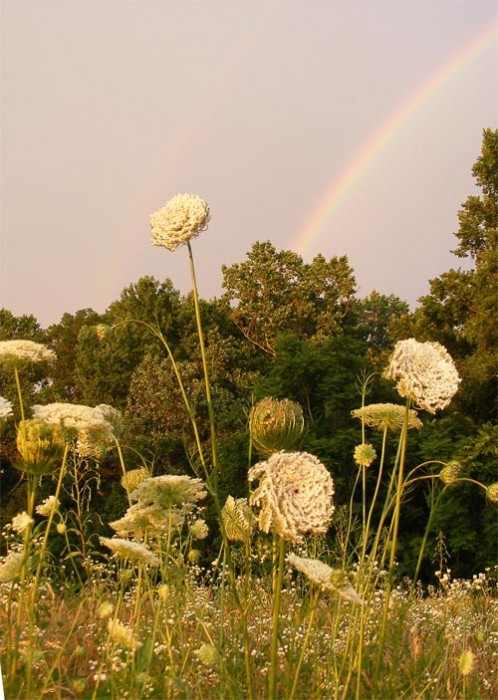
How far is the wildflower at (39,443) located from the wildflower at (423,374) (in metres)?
0.95

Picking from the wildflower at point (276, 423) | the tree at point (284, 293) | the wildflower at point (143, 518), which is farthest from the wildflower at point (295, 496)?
the tree at point (284, 293)

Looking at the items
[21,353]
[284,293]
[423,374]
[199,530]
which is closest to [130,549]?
[21,353]

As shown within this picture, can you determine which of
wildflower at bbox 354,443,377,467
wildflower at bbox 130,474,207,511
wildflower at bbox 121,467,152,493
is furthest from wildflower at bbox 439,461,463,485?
wildflower at bbox 121,467,152,493

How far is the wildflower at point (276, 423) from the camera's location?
2561 millimetres

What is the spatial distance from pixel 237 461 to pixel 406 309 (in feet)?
64.5

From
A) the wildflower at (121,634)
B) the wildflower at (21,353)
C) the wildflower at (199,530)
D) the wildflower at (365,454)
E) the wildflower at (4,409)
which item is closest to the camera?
the wildflower at (4,409)

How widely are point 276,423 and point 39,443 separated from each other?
2.35 ft

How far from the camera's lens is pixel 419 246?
689 inches

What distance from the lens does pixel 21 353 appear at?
2.65m

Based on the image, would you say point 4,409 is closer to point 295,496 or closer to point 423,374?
point 295,496

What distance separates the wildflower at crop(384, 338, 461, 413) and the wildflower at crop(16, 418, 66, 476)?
951mm

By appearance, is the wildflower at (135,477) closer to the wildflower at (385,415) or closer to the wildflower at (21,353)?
the wildflower at (21,353)

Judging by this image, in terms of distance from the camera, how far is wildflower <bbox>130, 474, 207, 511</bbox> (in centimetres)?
252

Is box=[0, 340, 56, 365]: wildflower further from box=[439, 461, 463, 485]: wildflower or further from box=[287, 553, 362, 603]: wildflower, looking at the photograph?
box=[439, 461, 463, 485]: wildflower
